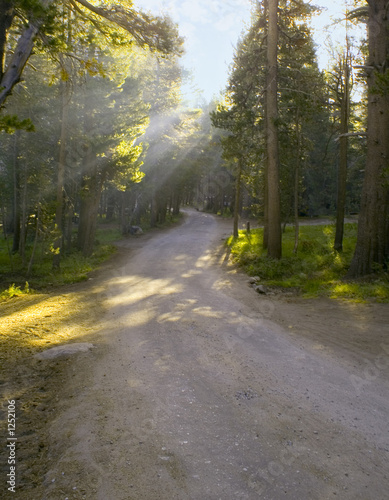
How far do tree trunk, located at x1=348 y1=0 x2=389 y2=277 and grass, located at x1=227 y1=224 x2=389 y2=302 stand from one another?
71cm

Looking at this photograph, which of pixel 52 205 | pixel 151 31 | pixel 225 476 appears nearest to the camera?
pixel 225 476

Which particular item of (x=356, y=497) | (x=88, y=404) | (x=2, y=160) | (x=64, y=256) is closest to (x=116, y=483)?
(x=88, y=404)

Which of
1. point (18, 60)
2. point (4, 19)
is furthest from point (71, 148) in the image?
point (18, 60)

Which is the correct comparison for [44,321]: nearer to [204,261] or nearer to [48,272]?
[48,272]

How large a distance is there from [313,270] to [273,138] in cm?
569

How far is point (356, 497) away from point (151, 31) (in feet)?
28.7

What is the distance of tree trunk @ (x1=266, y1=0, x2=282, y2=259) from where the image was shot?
51.7 feet

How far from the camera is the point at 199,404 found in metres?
4.38

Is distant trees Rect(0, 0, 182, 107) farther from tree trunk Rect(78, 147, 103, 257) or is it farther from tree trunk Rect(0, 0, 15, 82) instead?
tree trunk Rect(78, 147, 103, 257)

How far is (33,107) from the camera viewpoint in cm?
1836

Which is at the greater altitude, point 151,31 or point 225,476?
point 151,31

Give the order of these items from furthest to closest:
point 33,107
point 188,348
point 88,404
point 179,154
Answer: point 179,154, point 33,107, point 188,348, point 88,404

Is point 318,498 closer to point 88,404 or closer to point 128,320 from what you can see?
point 88,404

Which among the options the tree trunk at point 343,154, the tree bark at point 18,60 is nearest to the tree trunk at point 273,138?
the tree trunk at point 343,154
